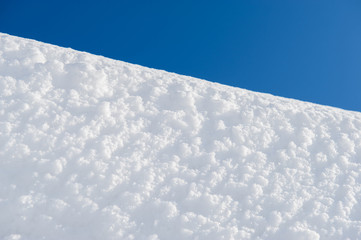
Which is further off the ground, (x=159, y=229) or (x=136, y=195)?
(x=136, y=195)

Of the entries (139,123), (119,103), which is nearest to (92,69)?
(119,103)

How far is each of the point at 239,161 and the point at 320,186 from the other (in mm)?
575

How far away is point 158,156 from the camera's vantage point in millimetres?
2525

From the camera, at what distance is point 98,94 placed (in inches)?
111

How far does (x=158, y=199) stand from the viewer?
2275 millimetres

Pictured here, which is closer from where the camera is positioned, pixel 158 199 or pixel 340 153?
pixel 158 199

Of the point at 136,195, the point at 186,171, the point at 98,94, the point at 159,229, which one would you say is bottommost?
the point at 159,229

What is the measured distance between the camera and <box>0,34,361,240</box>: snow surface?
2174 millimetres

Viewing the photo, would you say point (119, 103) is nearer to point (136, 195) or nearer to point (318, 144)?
point (136, 195)

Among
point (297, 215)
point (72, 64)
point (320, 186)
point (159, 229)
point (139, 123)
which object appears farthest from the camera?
point (72, 64)

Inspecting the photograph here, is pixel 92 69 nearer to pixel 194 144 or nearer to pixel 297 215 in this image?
pixel 194 144

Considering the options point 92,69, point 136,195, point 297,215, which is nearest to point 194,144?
point 136,195

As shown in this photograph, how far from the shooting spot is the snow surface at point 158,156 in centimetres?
217

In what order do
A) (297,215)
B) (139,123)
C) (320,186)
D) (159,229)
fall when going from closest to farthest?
(159,229) < (297,215) < (320,186) < (139,123)
